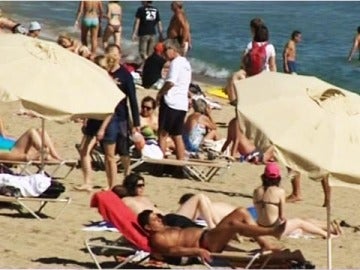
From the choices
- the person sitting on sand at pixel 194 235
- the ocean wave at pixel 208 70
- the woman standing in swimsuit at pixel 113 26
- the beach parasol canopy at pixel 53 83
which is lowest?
the ocean wave at pixel 208 70

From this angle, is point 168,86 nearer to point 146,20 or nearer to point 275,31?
point 146,20

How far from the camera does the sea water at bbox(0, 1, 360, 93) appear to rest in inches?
1142

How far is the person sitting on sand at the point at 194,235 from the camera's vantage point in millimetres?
9359

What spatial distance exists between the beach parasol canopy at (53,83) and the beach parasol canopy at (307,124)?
151 centimetres

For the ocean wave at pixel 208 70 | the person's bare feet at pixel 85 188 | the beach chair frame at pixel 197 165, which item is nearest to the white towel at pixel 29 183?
the person's bare feet at pixel 85 188

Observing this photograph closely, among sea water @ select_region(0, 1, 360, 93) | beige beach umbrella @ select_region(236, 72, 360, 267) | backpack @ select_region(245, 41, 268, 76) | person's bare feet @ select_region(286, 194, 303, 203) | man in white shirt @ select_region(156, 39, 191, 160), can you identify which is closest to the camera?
beige beach umbrella @ select_region(236, 72, 360, 267)

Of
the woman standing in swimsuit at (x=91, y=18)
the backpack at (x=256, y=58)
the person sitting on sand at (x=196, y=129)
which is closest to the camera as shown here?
the person sitting on sand at (x=196, y=129)

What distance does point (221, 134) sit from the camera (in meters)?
Result: 16.6

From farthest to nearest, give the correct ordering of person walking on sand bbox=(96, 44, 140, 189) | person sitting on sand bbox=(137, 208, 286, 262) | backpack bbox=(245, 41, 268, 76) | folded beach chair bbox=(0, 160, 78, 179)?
backpack bbox=(245, 41, 268, 76) → folded beach chair bbox=(0, 160, 78, 179) → person walking on sand bbox=(96, 44, 140, 189) → person sitting on sand bbox=(137, 208, 286, 262)

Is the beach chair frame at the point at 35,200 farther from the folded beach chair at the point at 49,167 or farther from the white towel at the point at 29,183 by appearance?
the folded beach chair at the point at 49,167

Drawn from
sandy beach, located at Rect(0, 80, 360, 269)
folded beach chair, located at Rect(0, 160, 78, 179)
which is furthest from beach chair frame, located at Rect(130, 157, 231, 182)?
folded beach chair, located at Rect(0, 160, 78, 179)

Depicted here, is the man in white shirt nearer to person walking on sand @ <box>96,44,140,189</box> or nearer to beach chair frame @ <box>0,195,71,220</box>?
person walking on sand @ <box>96,44,140,189</box>

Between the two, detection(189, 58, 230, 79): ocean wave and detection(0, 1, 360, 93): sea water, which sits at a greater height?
detection(189, 58, 230, 79): ocean wave

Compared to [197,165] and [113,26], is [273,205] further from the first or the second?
[113,26]
